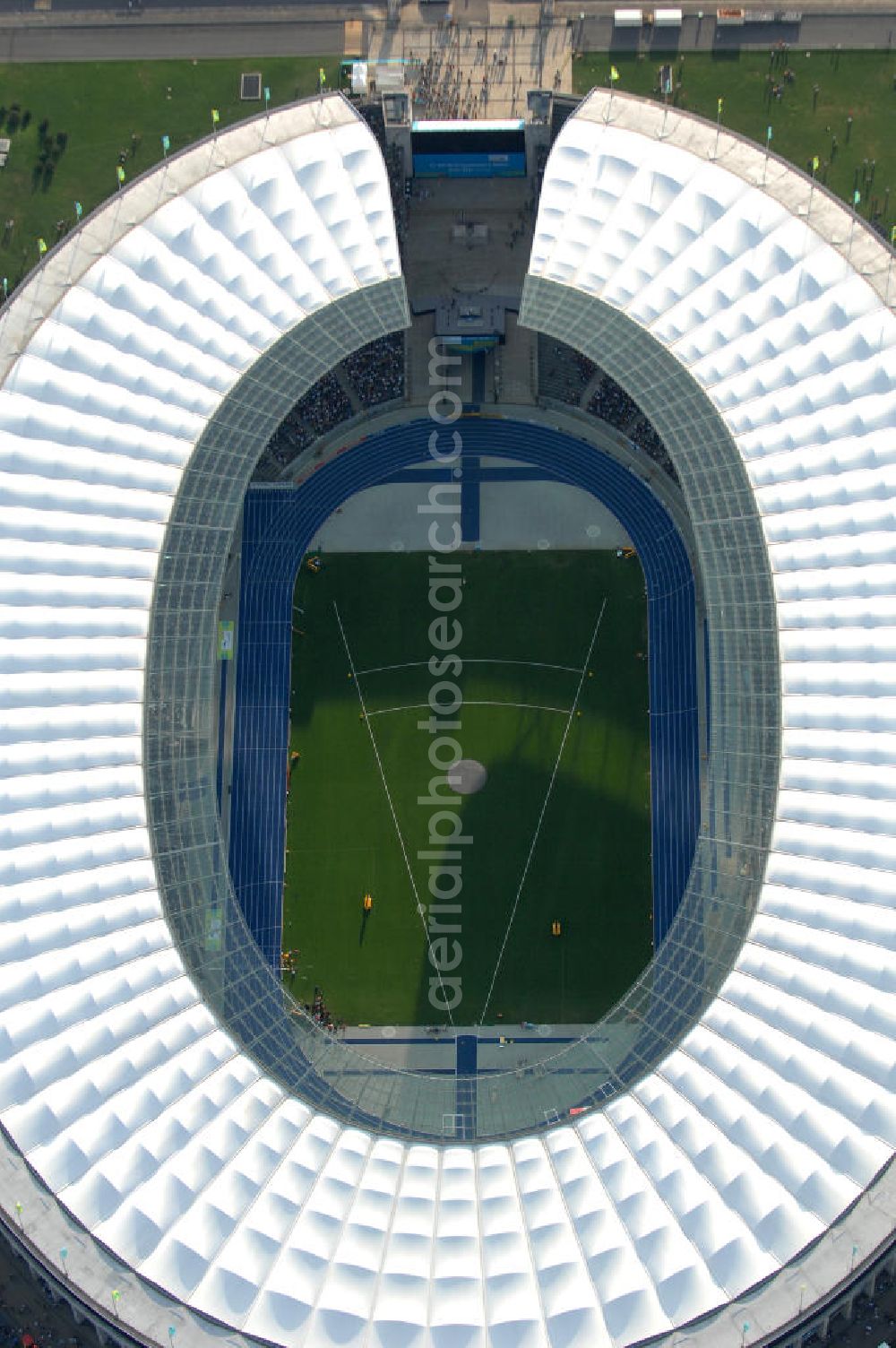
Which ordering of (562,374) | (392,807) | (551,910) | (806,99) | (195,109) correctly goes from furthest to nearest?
(195,109) < (806,99) < (562,374) < (392,807) < (551,910)

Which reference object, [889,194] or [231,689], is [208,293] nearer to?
[231,689]

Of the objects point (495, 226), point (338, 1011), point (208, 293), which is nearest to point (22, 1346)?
point (338, 1011)

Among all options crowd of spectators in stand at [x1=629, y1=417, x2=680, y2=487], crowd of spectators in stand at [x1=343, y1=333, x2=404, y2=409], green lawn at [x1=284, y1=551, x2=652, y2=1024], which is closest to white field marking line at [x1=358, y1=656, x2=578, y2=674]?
green lawn at [x1=284, y1=551, x2=652, y2=1024]

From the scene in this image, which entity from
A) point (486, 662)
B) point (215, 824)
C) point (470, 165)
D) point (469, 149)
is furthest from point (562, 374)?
point (215, 824)

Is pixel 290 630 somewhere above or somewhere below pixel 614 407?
below

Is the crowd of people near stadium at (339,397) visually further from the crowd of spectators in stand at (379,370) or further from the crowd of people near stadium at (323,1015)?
the crowd of people near stadium at (323,1015)

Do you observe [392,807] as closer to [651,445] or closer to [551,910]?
[551,910]
